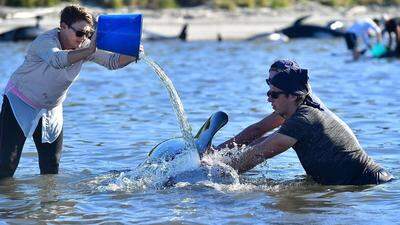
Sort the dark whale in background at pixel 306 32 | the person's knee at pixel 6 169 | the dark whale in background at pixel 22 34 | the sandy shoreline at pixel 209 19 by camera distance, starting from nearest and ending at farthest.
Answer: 1. the person's knee at pixel 6 169
2. the dark whale in background at pixel 22 34
3. the dark whale in background at pixel 306 32
4. the sandy shoreline at pixel 209 19

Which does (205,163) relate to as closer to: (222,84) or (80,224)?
(80,224)

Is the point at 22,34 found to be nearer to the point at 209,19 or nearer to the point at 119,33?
the point at 209,19

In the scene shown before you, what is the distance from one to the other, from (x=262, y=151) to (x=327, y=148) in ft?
1.74

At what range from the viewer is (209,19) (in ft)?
148

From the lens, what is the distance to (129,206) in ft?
26.4

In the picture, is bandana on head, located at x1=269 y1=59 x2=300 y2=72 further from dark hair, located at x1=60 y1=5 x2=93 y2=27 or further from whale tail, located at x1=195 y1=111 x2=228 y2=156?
dark hair, located at x1=60 y1=5 x2=93 y2=27

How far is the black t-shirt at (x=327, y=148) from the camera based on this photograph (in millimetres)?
7895

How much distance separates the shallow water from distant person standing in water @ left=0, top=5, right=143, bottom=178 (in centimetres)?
52

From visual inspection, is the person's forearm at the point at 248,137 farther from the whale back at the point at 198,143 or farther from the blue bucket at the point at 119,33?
the blue bucket at the point at 119,33

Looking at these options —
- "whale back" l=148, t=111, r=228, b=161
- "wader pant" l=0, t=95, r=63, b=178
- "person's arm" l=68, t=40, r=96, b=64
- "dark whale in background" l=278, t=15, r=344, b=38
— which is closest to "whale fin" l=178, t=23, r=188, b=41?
"dark whale in background" l=278, t=15, r=344, b=38

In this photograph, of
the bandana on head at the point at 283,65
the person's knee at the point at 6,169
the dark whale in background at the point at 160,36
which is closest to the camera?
the bandana on head at the point at 283,65

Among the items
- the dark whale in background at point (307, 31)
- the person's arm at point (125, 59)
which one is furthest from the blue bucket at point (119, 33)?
the dark whale in background at point (307, 31)

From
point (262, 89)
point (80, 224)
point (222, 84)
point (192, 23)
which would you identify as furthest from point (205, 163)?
point (192, 23)

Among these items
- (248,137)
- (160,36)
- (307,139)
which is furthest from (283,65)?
(160,36)
